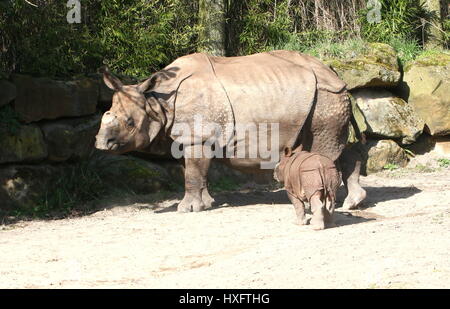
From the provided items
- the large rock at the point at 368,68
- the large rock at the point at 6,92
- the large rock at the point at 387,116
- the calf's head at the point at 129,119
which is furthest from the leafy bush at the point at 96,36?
the large rock at the point at 387,116

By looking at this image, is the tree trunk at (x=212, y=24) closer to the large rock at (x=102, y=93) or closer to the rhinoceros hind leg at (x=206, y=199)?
the large rock at (x=102, y=93)

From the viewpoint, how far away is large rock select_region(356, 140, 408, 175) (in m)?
12.6

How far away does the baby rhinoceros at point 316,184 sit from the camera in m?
8.29

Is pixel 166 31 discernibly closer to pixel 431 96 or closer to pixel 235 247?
pixel 431 96

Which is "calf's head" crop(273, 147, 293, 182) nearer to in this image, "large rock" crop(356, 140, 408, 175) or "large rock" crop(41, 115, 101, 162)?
"large rock" crop(41, 115, 101, 162)

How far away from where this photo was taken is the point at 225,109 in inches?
386

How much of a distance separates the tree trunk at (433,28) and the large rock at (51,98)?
6.78m

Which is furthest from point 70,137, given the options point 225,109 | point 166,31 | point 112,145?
A: point 166,31

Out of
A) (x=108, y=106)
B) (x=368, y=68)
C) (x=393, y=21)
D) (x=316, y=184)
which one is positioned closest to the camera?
(x=316, y=184)

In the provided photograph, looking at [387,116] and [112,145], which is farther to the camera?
[387,116]

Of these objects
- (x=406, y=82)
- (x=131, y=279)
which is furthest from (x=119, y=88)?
(x=406, y=82)

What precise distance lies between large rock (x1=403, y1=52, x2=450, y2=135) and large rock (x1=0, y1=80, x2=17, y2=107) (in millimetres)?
6125

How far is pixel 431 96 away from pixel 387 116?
2.73ft

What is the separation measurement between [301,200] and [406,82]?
522 centimetres
